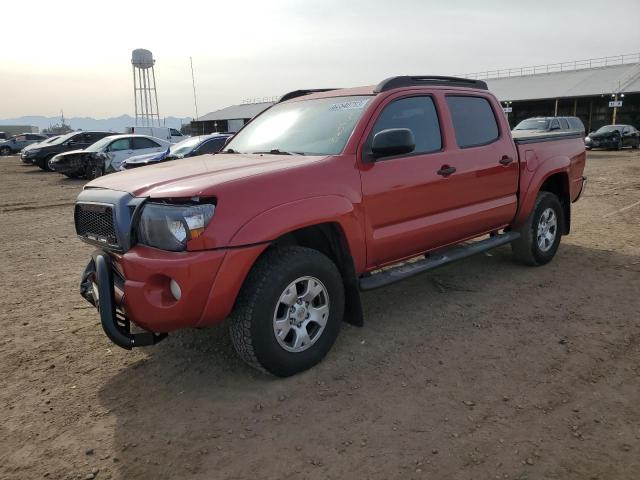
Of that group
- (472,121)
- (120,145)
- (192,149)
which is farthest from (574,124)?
(472,121)

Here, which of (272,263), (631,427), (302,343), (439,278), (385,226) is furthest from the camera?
(439,278)

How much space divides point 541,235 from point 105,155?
14.8 m

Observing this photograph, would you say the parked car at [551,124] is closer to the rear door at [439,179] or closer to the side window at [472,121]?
the side window at [472,121]

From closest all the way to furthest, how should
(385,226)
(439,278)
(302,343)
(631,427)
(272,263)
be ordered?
(631,427)
(272,263)
(302,343)
(385,226)
(439,278)

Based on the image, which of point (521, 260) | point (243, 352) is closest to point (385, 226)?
point (243, 352)

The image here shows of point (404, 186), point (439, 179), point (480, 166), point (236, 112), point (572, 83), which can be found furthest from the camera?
point (236, 112)

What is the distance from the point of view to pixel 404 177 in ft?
12.8

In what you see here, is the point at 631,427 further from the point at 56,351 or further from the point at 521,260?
the point at 56,351

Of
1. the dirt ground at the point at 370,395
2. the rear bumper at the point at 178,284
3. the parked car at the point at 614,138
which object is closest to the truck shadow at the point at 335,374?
the dirt ground at the point at 370,395

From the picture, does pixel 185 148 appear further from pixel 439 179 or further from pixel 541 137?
pixel 439 179

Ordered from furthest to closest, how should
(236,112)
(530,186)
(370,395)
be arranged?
1. (236,112)
2. (530,186)
3. (370,395)

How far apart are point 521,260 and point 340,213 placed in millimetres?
3142

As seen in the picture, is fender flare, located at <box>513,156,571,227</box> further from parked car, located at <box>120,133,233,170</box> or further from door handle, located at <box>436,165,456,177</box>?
parked car, located at <box>120,133,233,170</box>

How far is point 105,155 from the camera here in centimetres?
1661
